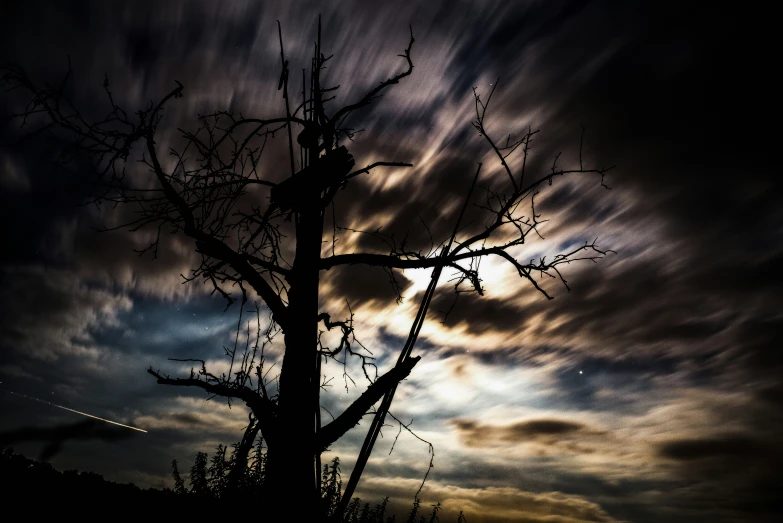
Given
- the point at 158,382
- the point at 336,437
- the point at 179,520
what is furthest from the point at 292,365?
the point at 179,520

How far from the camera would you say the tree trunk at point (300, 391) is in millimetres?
3848

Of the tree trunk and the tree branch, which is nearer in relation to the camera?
the tree trunk

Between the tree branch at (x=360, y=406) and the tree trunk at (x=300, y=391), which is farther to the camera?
the tree branch at (x=360, y=406)

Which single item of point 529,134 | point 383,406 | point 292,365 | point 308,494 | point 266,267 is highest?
point 529,134

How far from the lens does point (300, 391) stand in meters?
4.26

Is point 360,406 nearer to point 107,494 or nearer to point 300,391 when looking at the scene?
point 300,391

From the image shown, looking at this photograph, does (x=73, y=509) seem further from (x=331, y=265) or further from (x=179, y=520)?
(x=331, y=265)

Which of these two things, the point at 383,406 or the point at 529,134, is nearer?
the point at 383,406

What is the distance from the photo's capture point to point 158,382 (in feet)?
15.4

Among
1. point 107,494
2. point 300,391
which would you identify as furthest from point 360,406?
point 107,494

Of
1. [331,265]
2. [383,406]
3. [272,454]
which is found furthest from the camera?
[331,265]

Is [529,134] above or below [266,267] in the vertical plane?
above

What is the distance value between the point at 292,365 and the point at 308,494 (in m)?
1.17

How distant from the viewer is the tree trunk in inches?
151
